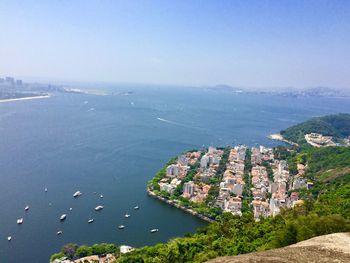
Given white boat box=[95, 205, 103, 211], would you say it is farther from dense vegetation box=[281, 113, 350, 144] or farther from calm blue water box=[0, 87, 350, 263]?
dense vegetation box=[281, 113, 350, 144]

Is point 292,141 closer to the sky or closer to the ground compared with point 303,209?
closer to the ground

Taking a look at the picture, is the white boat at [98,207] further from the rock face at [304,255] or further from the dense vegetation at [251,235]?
the rock face at [304,255]

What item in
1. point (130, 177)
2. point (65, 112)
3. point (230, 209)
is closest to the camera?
point (230, 209)

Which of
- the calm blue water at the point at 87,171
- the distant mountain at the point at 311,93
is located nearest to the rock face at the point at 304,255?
the calm blue water at the point at 87,171

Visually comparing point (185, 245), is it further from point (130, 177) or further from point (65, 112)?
point (65, 112)

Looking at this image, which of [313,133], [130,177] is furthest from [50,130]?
[313,133]

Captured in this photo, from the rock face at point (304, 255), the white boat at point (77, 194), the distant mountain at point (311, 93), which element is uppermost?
the rock face at point (304, 255)

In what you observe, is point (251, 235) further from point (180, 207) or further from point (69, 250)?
point (180, 207)

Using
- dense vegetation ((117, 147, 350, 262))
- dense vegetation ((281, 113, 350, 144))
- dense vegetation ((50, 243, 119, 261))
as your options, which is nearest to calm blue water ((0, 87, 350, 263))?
dense vegetation ((50, 243, 119, 261))
